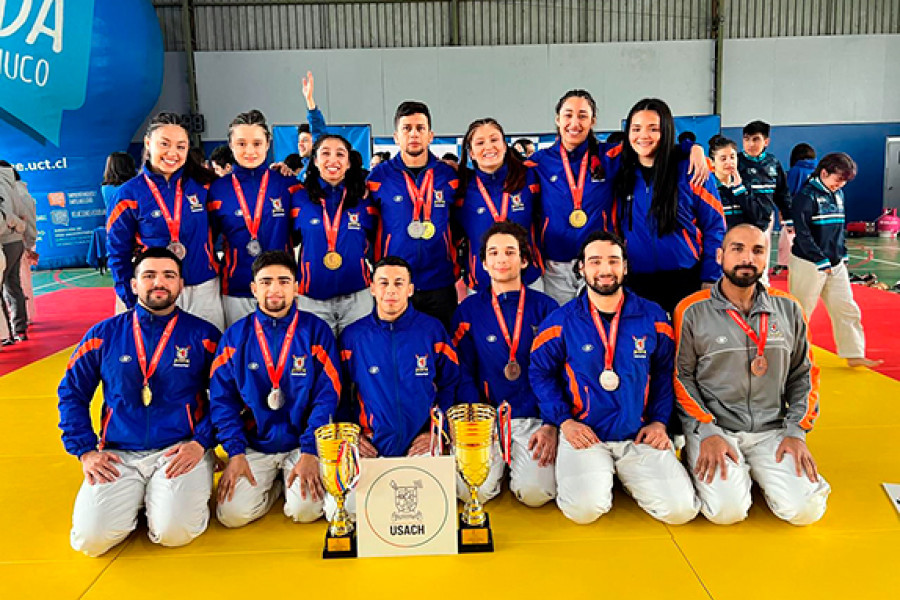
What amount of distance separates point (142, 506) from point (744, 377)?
324cm

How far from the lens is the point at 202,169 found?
180 inches

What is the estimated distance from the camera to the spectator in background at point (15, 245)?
26.1ft

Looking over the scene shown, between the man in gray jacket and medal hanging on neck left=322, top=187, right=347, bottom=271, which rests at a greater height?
medal hanging on neck left=322, top=187, right=347, bottom=271

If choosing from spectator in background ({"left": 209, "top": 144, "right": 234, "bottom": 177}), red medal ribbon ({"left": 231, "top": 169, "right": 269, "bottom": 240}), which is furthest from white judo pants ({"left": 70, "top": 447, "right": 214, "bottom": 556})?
spectator in background ({"left": 209, "top": 144, "right": 234, "bottom": 177})

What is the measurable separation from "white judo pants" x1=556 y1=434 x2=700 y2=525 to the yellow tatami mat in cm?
8

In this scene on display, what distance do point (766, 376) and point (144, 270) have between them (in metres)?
3.36

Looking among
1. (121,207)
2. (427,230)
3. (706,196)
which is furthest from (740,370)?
(121,207)

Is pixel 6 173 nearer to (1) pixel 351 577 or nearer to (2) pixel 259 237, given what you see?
(2) pixel 259 237

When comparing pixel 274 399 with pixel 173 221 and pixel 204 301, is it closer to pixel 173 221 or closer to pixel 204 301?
pixel 204 301

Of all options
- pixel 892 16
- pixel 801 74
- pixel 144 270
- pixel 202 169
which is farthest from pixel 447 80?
pixel 144 270

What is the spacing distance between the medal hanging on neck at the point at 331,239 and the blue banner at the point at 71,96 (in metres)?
10.9

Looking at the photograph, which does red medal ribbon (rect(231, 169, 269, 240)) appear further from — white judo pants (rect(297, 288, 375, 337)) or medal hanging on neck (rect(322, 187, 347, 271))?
white judo pants (rect(297, 288, 375, 337))

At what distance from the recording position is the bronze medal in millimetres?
4098

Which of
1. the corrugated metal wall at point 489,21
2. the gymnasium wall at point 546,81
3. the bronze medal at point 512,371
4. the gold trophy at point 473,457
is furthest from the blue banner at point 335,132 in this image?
the gold trophy at point 473,457
